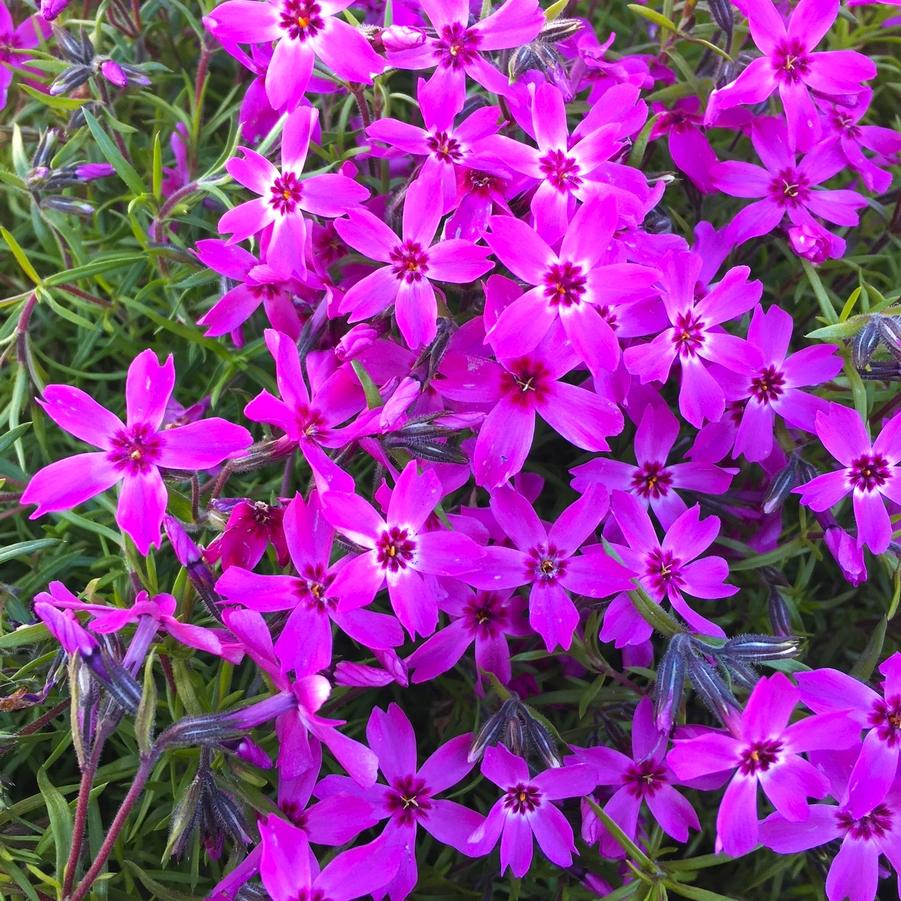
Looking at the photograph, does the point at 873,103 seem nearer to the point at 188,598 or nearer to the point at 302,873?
the point at 188,598

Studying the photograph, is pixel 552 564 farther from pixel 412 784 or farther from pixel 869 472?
pixel 869 472

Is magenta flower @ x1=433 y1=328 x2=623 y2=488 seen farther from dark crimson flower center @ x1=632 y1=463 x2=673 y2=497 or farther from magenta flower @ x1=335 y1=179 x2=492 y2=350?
dark crimson flower center @ x1=632 y1=463 x2=673 y2=497

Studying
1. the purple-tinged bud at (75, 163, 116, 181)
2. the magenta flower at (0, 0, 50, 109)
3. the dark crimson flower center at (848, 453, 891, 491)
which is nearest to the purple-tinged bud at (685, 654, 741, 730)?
the dark crimson flower center at (848, 453, 891, 491)

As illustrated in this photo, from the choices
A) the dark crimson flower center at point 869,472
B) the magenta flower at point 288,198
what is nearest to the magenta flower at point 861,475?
the dark crimson flower center at point 869,472

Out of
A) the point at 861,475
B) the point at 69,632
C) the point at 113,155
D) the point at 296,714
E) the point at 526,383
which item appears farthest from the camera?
the point at 113,155

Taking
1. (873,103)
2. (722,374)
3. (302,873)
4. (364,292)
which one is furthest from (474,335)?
(873,103)

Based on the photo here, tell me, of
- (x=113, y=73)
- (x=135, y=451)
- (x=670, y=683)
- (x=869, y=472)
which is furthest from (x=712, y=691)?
(x=113, y=73)

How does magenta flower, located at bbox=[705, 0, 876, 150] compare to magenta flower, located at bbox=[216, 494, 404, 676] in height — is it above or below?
above
